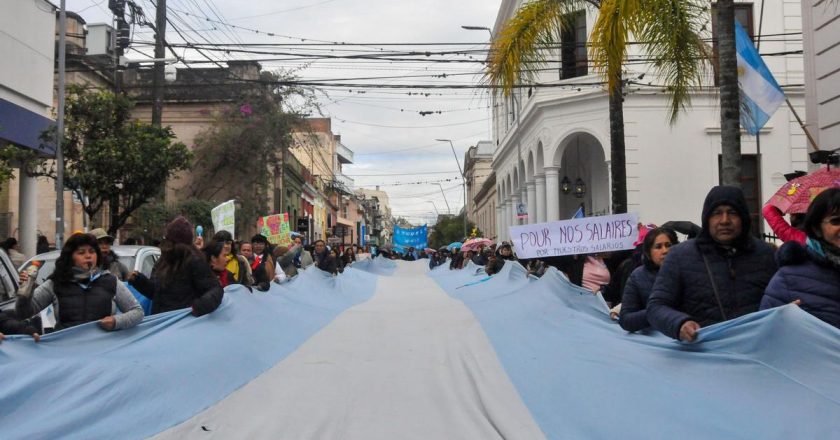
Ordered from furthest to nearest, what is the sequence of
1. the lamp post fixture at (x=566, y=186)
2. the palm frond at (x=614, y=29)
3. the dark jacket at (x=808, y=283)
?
Answer: the lamp post fixture at (x=566, y=186)
the palm frond at (x=614, y=29)
the dark jacket at (x=808, y=283)

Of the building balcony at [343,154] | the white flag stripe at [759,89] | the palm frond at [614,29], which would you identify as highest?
the building balcony at [343,154]

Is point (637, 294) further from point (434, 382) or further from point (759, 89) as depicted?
point (759, 89)

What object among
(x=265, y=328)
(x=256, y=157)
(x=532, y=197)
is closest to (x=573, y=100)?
(x=532, y=197)

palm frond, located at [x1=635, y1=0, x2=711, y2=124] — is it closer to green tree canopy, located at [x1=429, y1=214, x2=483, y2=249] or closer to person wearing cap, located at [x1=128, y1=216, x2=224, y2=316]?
person wearing cap, located at [x1=128, y1=216, x2=224, y2=316]

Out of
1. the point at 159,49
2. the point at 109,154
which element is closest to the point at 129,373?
the point at 109,154

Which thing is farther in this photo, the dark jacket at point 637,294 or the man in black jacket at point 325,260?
the man in black jacket at point 325,260

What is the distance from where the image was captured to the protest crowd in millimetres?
Answer: 4289

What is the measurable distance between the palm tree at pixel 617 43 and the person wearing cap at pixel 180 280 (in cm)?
684

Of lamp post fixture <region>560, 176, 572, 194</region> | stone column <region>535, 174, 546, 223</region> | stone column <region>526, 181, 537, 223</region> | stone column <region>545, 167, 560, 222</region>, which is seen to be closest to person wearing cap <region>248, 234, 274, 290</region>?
stone column <region>545, 167, 560, 222</region>

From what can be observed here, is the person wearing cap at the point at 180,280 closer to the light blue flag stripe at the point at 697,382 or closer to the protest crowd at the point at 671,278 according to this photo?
the protest crowd at the point at 671,278

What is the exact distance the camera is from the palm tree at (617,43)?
11.4 meters

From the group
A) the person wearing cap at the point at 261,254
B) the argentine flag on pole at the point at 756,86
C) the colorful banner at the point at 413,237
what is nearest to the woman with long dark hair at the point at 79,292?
the person wearing cap at the point at 261,254

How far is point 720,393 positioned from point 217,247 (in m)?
6.19

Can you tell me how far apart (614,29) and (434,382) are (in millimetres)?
6634
